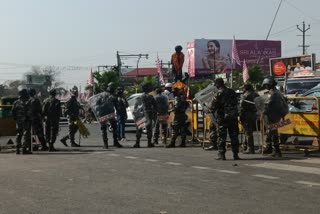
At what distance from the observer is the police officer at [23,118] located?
1491cm

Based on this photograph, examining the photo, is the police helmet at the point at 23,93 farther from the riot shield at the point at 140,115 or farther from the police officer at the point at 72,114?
the riot shield at the point at 140,115

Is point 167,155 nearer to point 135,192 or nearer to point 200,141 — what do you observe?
point 200,141

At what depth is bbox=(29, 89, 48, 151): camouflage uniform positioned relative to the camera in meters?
15.4

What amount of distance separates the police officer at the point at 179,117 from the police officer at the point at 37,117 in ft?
12.1

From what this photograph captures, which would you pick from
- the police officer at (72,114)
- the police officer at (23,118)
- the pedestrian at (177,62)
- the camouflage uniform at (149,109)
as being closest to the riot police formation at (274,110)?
the camouflage uniform at (149,109)

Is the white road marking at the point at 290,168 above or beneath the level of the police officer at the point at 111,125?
beneath

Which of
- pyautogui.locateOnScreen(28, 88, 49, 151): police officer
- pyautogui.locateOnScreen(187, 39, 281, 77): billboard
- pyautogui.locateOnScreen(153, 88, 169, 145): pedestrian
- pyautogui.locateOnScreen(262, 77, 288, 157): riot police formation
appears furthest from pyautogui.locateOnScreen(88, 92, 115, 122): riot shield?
pyautogui.locateOnScreen(187, 39, 281, 77): billboard

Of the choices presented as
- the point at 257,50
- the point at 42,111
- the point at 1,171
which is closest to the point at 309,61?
the point at 42,111

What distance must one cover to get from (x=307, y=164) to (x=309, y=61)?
24.7 metres

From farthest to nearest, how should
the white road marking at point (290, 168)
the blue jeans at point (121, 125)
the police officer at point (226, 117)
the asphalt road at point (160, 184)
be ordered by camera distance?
the blue jeans at point (121, 125) < the police officer at point (226, 117) < the white road marking at point (290, 168) < the asphalt road at point (160, 184)

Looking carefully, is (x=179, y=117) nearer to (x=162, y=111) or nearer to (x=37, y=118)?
(x=162, y=111)

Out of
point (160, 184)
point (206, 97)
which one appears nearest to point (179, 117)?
point (206, 97)

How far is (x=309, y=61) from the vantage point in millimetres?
34844

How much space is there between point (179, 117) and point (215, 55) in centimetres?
6771
